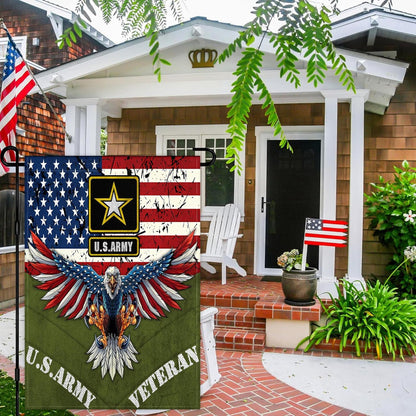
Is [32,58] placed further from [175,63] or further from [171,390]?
[171,390]

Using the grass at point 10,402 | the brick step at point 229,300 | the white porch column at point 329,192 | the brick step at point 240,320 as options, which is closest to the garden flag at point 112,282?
the grass at point 10,402

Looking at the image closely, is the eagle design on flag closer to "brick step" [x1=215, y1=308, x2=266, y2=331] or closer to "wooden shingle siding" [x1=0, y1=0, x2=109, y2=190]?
"brick step" [x1=215, y1=308, x2=266, y2=331]

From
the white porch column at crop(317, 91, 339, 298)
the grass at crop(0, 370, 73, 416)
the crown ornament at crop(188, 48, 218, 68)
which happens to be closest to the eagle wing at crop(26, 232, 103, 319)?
the grass at crop(0, 370, 73, 416)

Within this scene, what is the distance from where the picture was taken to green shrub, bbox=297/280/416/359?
13.8 ft

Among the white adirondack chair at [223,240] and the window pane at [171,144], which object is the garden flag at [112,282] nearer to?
the white adirondack chair at [223,240]

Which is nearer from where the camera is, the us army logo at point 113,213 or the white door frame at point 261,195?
the us army logo at point 113,213

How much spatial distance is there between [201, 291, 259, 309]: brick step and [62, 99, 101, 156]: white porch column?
6.87 ft

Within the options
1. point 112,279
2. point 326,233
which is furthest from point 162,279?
point 326,233

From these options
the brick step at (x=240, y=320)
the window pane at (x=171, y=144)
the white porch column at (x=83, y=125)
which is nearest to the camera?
the brick step at (x=240, y=320)

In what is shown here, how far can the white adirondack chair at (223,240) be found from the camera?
18.6ft

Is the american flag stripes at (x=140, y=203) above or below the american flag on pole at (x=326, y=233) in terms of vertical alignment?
above

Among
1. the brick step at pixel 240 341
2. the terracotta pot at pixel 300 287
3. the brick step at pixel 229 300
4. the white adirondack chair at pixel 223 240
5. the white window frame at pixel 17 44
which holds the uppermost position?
the white window frame at pixel 17 44

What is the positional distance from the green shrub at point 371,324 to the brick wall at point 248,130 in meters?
1.45

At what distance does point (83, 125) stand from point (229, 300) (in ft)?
9.14
